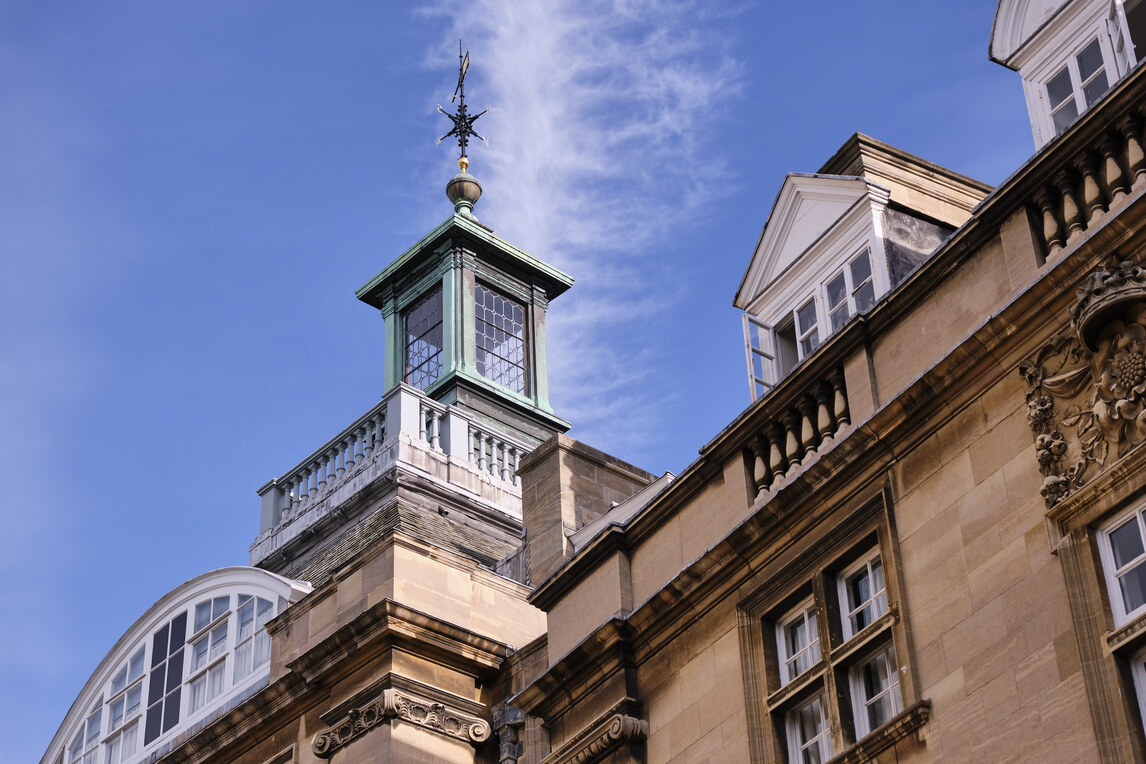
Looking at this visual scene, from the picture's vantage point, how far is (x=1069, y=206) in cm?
1454

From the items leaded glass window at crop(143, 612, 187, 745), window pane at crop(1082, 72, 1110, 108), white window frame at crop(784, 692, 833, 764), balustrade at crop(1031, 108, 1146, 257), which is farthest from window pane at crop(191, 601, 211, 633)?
balustrade at crop(1031, 108, 1146, 257)

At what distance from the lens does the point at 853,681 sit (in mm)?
15070

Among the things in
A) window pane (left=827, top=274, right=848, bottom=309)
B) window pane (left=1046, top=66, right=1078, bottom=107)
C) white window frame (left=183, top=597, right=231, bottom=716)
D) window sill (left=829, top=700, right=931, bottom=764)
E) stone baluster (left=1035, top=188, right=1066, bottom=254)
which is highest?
window pane (left=1046, top=66, right=1078, bottom=107)

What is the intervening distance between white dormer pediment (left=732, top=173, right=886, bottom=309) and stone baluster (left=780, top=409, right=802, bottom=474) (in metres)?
2.76

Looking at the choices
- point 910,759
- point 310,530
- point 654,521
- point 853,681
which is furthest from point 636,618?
point 310,530

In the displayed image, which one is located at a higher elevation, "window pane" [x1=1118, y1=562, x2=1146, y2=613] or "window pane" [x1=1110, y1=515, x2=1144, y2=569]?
"window pane" [x1=1110, y1=515, x2=1144, y2=569]

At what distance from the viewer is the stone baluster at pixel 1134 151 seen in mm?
14008

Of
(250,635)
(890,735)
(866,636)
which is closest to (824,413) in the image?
(866,636)

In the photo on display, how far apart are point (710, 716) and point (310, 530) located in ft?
51.6

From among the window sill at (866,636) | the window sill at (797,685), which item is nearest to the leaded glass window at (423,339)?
the window sill at (797,685)

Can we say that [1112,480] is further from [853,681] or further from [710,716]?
[710,716]

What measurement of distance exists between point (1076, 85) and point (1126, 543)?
491 centimetres

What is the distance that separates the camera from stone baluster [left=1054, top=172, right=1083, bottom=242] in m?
14.4

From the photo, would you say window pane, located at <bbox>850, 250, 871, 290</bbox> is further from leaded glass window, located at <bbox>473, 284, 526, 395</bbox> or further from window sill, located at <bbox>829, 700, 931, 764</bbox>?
leaded glass window, located at <bbox>473, 284, 526, 395</bbox>
